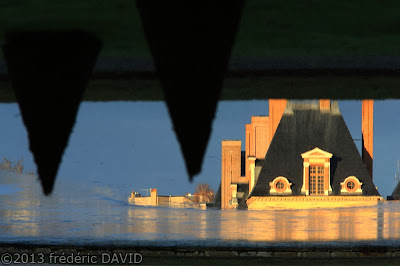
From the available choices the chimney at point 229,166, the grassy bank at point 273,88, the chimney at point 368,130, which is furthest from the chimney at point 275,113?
the grassy bank at point 273,88

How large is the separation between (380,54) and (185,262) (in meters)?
9.27

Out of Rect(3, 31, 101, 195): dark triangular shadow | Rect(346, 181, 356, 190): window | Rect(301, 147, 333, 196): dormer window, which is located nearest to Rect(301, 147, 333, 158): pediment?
Rect(301, 147, 333, 196): dormer window

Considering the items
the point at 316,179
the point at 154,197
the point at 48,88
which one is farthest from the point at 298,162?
the point at 48,88

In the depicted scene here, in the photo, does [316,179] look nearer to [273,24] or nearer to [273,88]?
[273,88]

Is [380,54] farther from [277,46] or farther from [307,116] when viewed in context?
[307,116]

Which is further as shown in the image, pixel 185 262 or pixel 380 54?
pixel 185 262

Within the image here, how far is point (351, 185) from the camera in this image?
27000mm

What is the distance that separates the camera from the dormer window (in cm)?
2630

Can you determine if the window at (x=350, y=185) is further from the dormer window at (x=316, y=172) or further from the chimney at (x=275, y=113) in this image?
the chimney at (x=275, y=113)

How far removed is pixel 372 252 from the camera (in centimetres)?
1089

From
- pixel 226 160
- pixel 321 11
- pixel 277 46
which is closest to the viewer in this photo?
pixel 321 11

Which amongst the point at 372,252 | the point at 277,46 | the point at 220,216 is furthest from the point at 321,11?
the point at 220,216

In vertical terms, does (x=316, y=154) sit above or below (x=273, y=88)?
above

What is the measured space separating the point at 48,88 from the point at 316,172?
26738 mm
